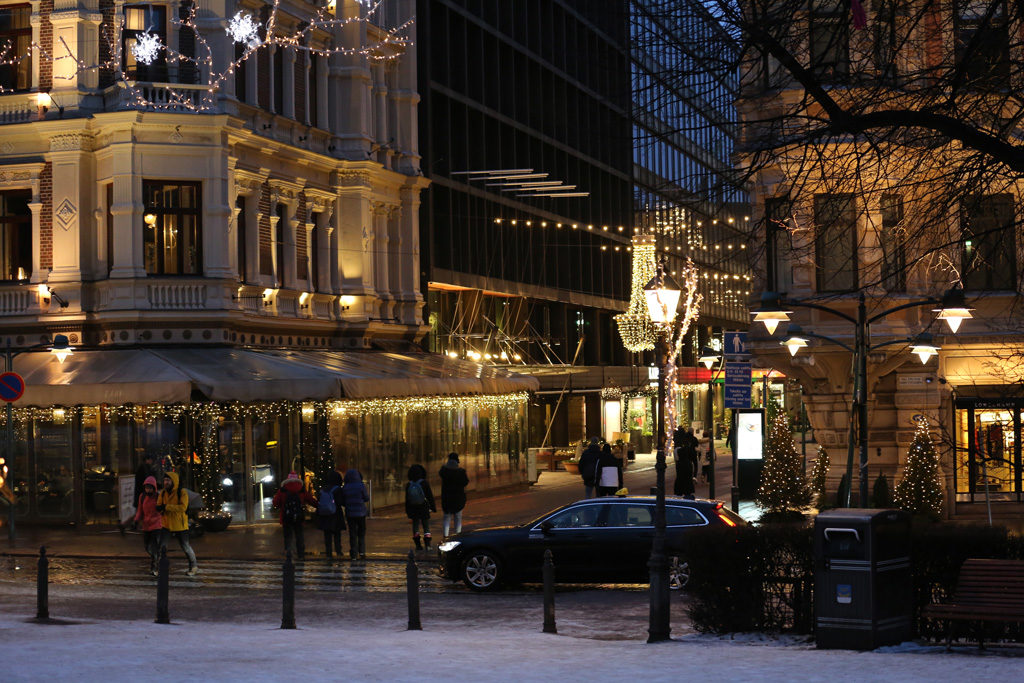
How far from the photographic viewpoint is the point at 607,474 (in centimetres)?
3269

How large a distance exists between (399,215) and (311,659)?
101 feet

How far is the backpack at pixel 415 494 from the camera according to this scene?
1093 inches

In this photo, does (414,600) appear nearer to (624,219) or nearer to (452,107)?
(452,107)

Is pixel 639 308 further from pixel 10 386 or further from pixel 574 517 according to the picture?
pixel 574 517

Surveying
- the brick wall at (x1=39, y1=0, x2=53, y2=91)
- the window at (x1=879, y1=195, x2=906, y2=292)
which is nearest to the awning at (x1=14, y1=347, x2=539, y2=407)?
the brick wall at (x1=39, y1=0, x2=53, y2=91)

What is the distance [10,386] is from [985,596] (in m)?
19.9

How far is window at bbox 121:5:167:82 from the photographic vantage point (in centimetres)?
3388

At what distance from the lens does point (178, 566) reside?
85.5ft

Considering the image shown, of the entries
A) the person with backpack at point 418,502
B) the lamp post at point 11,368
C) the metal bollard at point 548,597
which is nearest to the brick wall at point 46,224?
the lamp post at point 11,368

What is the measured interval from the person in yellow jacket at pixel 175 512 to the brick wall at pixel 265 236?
510 inches

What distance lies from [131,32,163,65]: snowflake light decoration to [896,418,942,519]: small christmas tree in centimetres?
1857

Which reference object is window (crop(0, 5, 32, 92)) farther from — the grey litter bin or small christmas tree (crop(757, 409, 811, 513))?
the grey litter bin

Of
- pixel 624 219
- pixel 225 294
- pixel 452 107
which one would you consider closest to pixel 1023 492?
pixel 225 294

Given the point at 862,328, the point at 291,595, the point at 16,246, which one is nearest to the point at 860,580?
the point at 291,595
